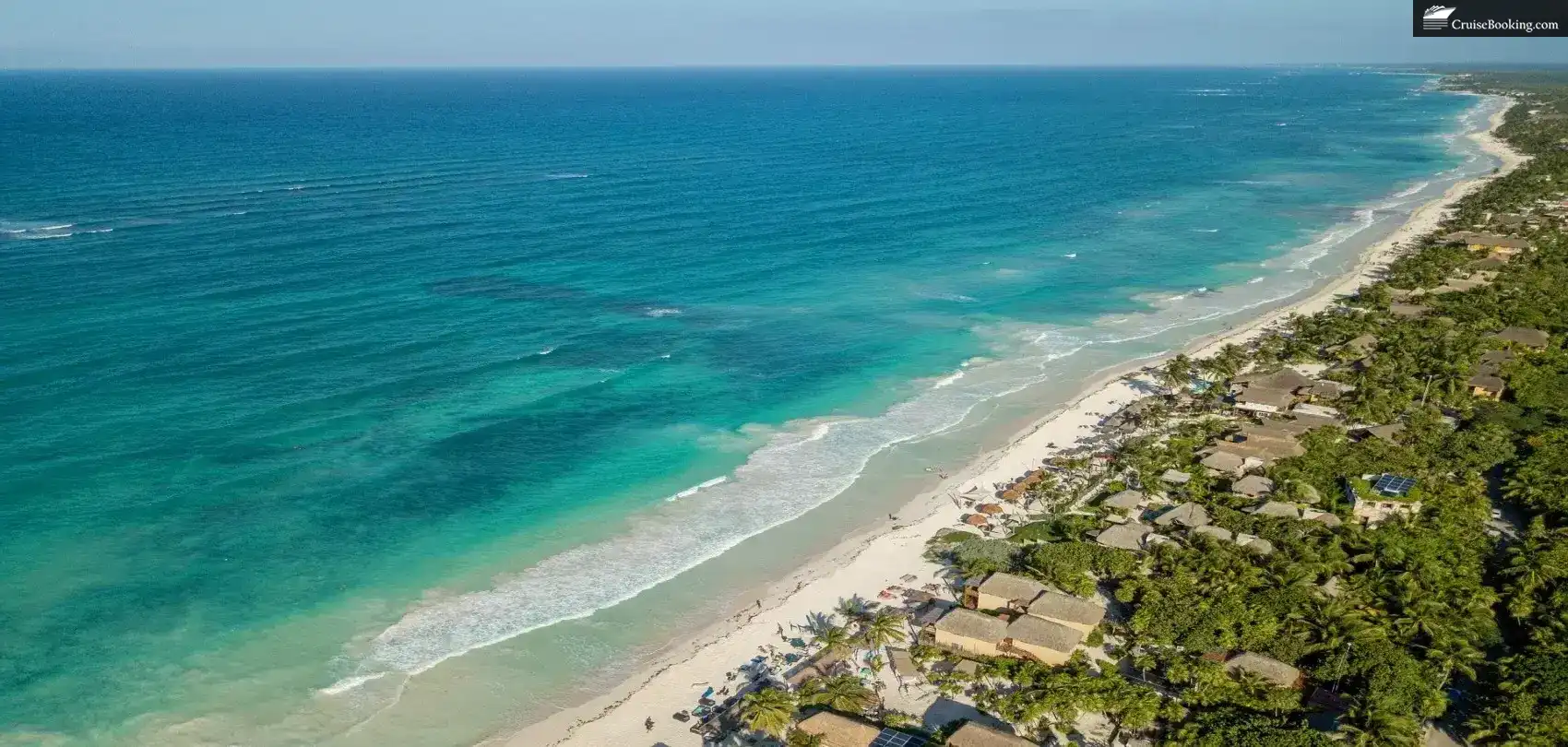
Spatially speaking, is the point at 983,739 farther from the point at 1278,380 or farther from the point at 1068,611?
the point at 1278,380

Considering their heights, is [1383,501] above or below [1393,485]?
below

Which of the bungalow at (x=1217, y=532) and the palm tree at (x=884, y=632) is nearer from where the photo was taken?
the palm tree at (x=884, y=632)

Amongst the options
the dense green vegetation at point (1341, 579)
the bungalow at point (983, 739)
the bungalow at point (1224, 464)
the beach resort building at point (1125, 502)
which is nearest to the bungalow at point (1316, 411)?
the dense green vegetation at point (1341, 579)

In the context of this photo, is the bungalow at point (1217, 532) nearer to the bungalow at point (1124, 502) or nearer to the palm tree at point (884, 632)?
the bungalow at point (1124, 502)

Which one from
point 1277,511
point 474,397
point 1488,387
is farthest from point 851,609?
point 1488,387

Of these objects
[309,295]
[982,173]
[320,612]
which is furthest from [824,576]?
[982,173]

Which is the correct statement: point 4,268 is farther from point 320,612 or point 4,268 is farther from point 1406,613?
point 1406,613
